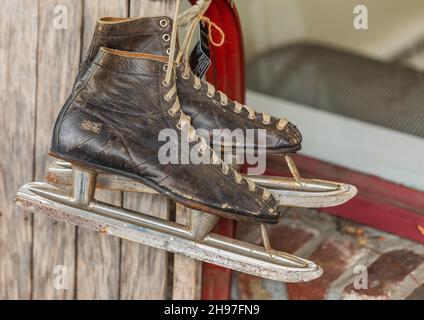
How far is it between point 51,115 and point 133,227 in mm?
302

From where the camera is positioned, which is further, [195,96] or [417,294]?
[417,294]

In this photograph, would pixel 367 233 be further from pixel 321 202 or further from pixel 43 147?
pixel 43 147

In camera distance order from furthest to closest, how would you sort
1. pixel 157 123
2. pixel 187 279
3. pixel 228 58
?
pixel 187 279
pixel 228 58
pixel 157 123

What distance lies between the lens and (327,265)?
153 centimetres

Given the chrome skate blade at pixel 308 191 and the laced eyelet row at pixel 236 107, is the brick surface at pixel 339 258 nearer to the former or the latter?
the chrome skate blade at pixel 308 191

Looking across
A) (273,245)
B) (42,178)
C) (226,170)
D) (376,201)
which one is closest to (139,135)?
(226,170)

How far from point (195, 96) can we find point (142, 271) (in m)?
0.44

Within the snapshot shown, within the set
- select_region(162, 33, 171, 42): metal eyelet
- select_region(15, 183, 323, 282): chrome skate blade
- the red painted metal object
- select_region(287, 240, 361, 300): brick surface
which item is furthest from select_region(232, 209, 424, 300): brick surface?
select_region(162, 33, 171, 42): metal eyelet

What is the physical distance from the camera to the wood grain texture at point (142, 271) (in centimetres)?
150

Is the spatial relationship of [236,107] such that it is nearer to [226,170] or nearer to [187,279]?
[226,170]

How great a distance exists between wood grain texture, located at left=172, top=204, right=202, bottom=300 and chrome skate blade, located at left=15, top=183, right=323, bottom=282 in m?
0.20

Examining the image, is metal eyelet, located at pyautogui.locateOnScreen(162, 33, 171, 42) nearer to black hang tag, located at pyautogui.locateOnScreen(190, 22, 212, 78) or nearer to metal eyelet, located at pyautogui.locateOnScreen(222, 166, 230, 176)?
black hang tag, located at pyautogui.locateOnScreen(190, 22, 212, 78)

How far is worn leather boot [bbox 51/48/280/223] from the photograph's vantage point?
1.17 meters
